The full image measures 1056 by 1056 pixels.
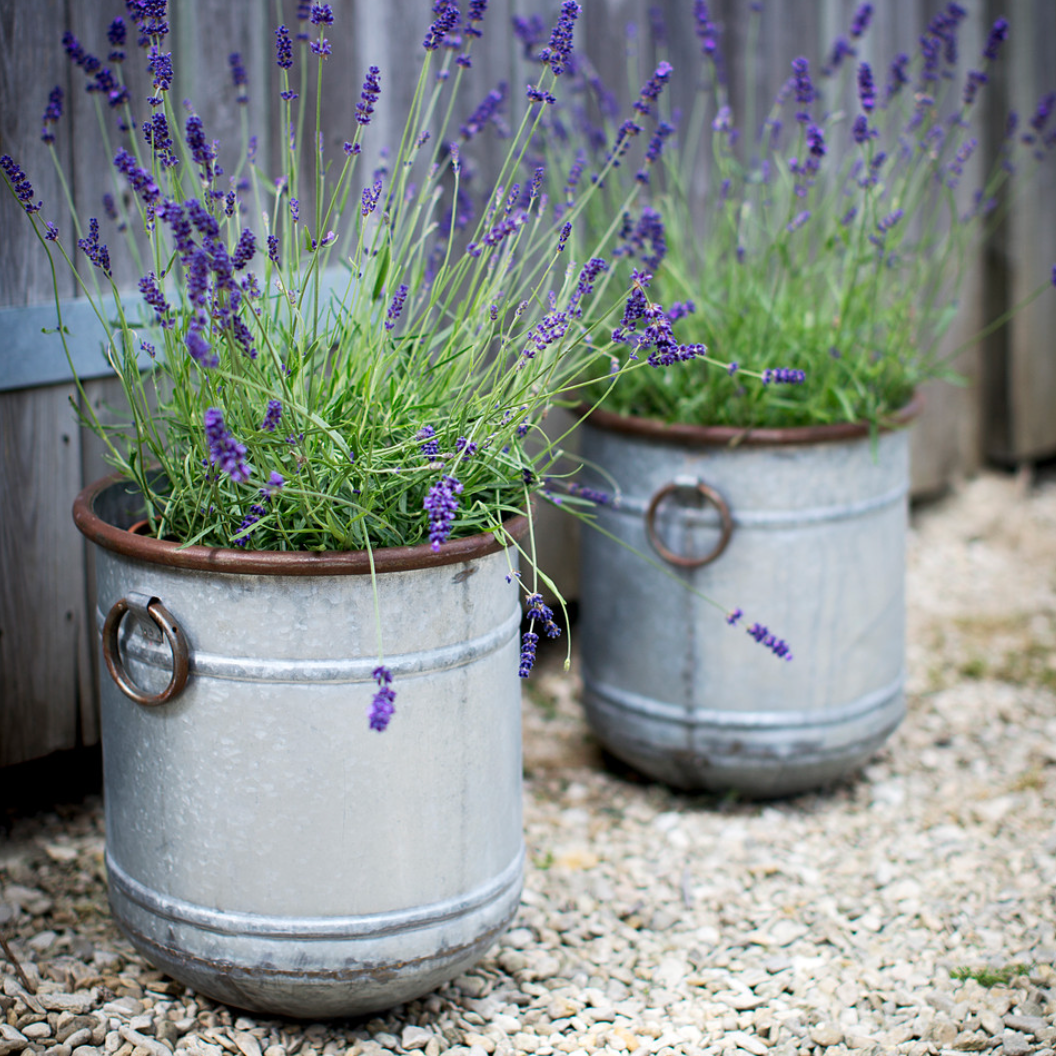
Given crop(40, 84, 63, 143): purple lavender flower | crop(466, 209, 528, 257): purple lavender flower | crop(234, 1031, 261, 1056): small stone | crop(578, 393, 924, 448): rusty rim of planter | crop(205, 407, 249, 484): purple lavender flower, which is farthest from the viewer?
crop(578, 393, 924, 448): rusty rim of planter

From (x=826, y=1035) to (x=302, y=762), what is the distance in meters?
0.93

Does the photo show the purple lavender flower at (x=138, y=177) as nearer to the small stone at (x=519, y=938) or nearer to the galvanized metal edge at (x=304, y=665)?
the galvanized metal edge at (x=304, y=665)

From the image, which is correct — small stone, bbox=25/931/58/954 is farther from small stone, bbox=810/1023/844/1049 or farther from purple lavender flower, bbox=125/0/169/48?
purple lavender flower, bbox=125/0/169/48

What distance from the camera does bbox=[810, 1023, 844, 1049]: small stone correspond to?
186 centimetres

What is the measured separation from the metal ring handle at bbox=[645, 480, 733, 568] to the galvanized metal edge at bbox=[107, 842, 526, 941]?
2.73 ft

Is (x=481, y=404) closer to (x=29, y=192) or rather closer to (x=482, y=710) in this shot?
(x=482, y=710)

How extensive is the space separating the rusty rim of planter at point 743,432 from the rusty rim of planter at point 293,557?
2.47 feet

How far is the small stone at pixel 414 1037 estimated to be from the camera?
5.98 ft

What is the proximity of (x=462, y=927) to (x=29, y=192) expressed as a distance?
3.87ft

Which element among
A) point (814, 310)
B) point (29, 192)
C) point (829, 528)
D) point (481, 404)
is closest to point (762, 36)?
point (814, 310)

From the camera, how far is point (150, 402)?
7.68ft

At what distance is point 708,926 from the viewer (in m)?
2.20

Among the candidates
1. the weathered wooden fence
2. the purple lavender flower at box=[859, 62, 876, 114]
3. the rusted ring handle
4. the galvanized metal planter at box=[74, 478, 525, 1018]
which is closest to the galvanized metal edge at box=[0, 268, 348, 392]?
the weathered wooden fence

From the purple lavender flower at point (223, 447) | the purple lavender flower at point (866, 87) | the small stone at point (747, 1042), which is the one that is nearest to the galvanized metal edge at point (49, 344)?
the purple lavender flower at point (223, 447)
